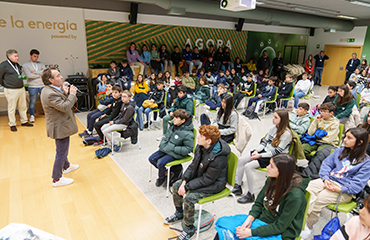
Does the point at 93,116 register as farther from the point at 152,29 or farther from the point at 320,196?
the point at 152,29

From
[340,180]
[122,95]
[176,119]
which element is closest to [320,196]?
[340,180]

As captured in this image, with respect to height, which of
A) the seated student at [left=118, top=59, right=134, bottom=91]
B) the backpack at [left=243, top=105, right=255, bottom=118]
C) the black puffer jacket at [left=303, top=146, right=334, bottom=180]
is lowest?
the backpack at [left=243, top=105, right=255, bottom=118]

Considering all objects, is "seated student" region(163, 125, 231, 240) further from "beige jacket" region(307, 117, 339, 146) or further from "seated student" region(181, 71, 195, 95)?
"seated student" region(181, 71, 195, 95)

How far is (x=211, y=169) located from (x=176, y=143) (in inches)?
38.4

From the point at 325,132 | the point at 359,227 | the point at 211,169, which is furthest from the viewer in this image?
the point at 325,132

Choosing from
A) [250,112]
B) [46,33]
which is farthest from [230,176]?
[46,33]

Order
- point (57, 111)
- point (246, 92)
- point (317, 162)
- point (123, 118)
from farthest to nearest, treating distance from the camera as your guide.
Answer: point (246, 92), point (123, 118), point (57, 111), point (317, 162)

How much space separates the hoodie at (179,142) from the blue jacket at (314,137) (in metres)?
1.80

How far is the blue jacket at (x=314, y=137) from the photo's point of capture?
3.76 metres

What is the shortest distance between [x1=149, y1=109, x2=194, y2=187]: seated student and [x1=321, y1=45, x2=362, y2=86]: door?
45.8 ft

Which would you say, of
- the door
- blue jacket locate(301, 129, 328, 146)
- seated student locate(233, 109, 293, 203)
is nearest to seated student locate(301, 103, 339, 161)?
blue jacket locate(301, 129, 328, 146)

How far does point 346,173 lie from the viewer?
106 inches

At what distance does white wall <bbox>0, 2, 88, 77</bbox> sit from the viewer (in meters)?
7.20

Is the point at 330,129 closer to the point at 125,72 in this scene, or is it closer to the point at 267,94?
the point at 267,94
